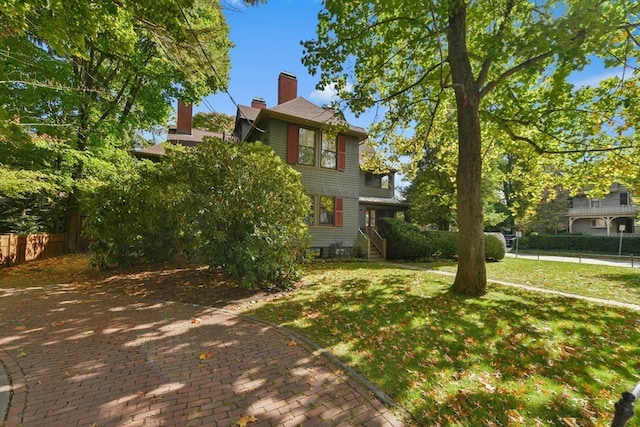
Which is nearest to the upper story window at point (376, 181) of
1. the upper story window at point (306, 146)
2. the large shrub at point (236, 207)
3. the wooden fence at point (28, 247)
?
the upper story window at point (306, 146)

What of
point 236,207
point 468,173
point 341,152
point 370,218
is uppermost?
point 341,152

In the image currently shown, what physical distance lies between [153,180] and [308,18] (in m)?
7.17

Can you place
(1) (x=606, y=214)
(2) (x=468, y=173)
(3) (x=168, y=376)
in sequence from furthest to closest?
(1) (x=606, y=214)
(2) (x=468, y=173)
(3) (x=168, y=376)

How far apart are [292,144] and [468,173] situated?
8534mm

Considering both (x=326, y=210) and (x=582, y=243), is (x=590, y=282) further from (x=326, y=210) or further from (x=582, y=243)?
(x=582, y=243)

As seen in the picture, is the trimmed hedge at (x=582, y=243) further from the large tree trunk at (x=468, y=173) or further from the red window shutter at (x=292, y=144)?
the red window shutter at (x=292, y=144)

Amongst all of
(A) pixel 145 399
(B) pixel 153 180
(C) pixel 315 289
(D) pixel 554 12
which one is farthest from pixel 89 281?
(D) pixel 554 12

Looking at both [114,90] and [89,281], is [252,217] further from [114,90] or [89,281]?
[114,90]

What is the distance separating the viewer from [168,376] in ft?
11.1

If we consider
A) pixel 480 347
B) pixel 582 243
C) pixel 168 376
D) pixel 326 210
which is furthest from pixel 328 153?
pixel 582 243

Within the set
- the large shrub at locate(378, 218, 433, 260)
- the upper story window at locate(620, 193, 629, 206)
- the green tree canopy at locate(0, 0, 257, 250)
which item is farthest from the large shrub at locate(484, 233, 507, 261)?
the upper story window at locate(620, 193, 629, 206)

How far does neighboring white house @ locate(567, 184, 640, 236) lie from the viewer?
96.0ft

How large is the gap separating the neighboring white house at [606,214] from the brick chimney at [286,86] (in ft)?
109

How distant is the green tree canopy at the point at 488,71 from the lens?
607 centimetres
